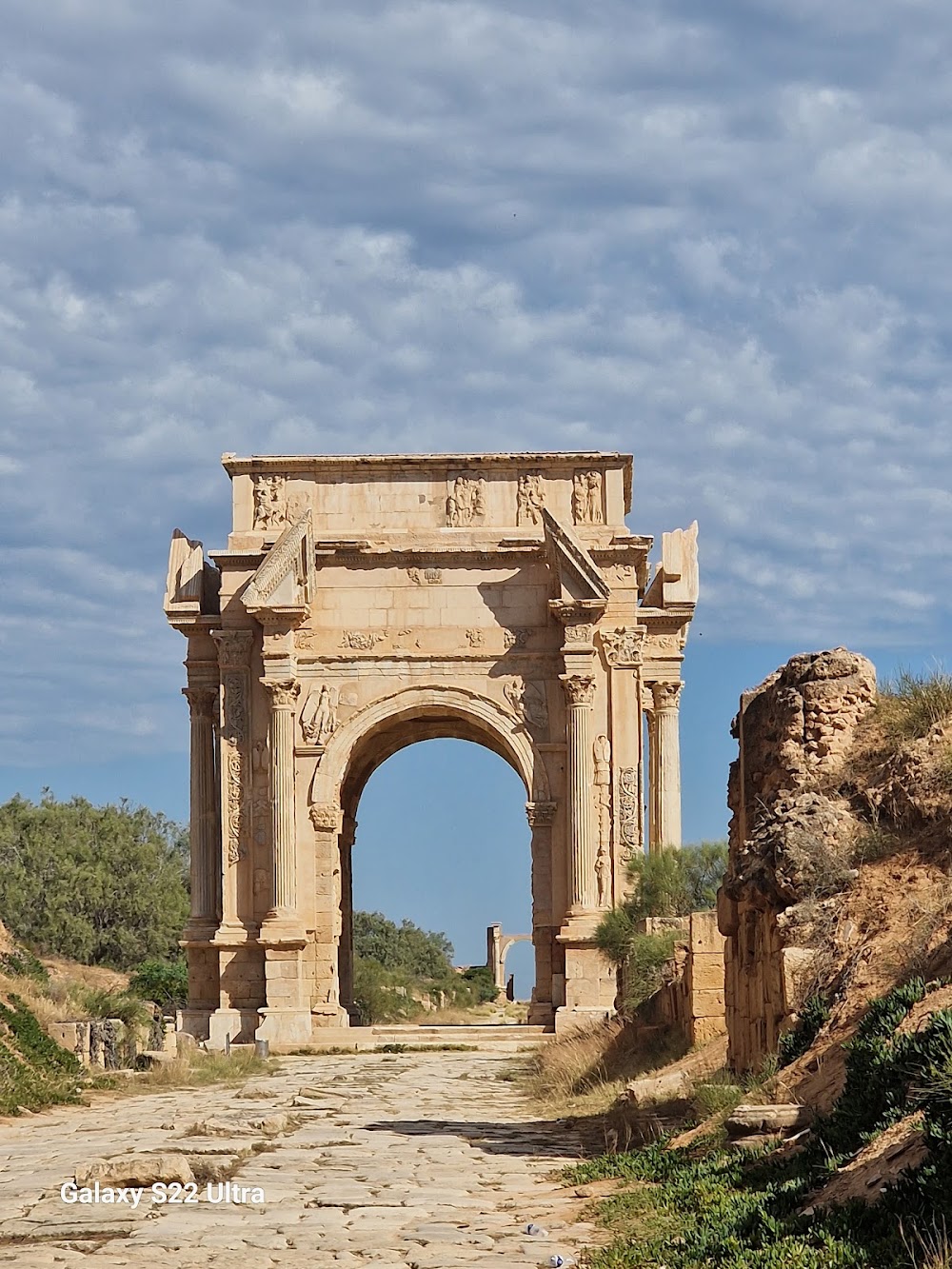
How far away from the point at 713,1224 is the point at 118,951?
129 feet

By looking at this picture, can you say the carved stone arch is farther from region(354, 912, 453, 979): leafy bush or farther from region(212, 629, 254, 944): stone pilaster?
region(354, 912, 453, 979): leafy bush

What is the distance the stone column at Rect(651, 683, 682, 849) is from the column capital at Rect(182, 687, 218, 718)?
311 inches

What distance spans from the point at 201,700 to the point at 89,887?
53.9 feet

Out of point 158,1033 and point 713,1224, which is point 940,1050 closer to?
point 713,1224

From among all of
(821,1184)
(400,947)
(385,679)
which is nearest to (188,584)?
(385,679)

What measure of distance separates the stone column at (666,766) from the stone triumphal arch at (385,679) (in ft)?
9.19

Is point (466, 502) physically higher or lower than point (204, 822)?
higher

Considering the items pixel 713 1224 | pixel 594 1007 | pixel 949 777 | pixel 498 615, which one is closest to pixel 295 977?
pixel 594 1007

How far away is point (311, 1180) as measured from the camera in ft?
38.1

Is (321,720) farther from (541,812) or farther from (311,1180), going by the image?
(311,1180)

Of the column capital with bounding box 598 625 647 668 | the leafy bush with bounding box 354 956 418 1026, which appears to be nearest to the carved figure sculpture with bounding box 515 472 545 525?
the column capital with bounding box 598 625 647 668

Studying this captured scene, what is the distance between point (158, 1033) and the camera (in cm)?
2872

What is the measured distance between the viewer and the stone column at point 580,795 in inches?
1117

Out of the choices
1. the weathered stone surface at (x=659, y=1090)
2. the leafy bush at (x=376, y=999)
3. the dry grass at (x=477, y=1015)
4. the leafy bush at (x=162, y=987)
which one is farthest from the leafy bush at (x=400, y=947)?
the weathered stone surface at (x=659, y=1090)
